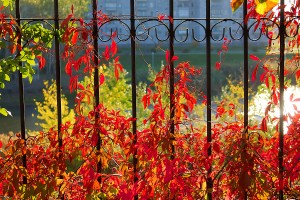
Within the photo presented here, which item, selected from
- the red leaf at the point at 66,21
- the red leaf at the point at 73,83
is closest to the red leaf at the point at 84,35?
the red leaf at the point at 66,21

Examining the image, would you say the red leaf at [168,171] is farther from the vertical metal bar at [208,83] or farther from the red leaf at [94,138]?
the red leaf at [94,138]

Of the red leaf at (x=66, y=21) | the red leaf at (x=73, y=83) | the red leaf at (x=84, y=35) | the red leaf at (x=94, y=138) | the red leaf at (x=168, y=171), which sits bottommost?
the red leaf at (x=168, y=171)

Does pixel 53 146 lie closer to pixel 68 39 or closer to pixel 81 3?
pixel 68 39

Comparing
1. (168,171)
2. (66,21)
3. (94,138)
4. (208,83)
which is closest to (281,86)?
(208,83)

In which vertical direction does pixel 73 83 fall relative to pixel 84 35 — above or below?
below

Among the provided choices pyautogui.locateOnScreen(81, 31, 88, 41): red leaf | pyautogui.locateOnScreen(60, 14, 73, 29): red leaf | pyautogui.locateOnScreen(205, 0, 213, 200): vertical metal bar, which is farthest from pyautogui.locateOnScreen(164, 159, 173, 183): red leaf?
pyautogui.locateOnScreen(60, 14, 73, 29): red leaf

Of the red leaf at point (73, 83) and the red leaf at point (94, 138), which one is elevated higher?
the red leaf at point (73, 83)

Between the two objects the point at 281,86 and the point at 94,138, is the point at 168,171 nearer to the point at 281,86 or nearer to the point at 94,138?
the point at 94,138

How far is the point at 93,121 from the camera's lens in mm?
2877

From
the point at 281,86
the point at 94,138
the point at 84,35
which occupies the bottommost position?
the point at 94,138

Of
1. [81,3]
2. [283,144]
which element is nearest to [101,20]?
[283,144]

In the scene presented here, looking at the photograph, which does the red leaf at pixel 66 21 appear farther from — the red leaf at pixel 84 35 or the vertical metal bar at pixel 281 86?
the vertical metal bar at pixel 281 86

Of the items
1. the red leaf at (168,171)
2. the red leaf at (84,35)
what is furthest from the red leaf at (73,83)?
the red leaf at (168,171)

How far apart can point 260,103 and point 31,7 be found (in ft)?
74.4
